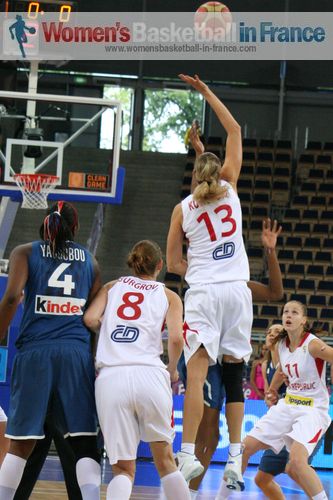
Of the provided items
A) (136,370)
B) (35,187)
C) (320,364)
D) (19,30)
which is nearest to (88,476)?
(136,370)

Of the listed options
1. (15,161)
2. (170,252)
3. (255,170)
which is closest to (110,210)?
(255,170)

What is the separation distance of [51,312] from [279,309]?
1518 centimetres

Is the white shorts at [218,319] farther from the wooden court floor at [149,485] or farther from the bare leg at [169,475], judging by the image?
the wooden court floor at [149,485]

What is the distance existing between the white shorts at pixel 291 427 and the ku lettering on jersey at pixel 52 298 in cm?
288

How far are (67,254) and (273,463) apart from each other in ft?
10.7

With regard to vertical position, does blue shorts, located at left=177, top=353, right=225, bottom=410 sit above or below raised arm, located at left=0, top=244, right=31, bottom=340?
below

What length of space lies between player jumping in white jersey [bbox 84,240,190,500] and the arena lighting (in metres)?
7.41

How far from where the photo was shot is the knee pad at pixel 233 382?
6.45 meters

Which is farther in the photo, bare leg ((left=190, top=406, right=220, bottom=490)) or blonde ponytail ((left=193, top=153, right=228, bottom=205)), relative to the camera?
bare leg ((left=190, top=406, right=220, bottom=490))

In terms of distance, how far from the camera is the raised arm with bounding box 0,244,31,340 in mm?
5816

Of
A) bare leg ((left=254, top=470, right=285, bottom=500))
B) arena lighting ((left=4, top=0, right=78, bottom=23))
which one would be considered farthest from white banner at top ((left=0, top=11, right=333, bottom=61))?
bare leg ((left=254, top=470, right=285, bottom=500))

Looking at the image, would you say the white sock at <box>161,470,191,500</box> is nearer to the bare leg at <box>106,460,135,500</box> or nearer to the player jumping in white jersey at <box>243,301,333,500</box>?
the bare leg at <box>106,460,135,500</box>

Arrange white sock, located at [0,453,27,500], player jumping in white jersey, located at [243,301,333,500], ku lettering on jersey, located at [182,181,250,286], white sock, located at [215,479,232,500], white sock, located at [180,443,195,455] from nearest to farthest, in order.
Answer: white sock, located at [0,453,27,500], white sock, located at [180,443,195,455], ku lettering on jersey, located at [182,181,250,286], white sock, located at [215,479,232,500], player jumping in white jersey, located at [243,301,333,500]

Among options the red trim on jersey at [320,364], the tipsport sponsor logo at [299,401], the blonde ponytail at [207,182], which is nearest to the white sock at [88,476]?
the blonde ponytail at [207,182]
